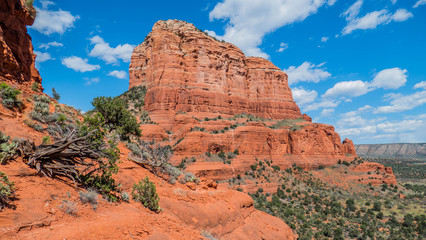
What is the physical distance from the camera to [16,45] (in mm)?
15492

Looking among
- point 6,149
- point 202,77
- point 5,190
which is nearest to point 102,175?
point 6,149

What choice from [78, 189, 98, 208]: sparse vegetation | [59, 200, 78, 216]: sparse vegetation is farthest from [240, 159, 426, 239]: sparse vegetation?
[59, 200, 78, 216]: sparse vegetation

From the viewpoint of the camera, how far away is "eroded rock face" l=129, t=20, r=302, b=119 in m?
55.4

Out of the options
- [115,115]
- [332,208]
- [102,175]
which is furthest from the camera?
[332,208]

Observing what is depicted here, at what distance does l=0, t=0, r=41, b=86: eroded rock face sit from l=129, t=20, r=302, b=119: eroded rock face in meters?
35.6

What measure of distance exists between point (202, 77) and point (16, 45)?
46260mm

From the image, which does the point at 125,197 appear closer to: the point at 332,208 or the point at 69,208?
the point at 69,208

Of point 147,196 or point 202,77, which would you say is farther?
point 202,77

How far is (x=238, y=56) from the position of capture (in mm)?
69188

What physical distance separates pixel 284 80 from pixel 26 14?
231 feet

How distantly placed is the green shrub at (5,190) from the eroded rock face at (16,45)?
1045 cm

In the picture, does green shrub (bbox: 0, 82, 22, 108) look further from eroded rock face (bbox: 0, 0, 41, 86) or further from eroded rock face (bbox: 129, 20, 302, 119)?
eroded rock face (bbox: 129, 20, 302, 119)

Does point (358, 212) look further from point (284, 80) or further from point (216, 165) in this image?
point (284, 80)

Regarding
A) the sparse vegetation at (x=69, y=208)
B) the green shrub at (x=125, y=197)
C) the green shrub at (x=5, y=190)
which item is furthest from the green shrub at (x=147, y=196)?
the green shrub at (x=5, y=190)
